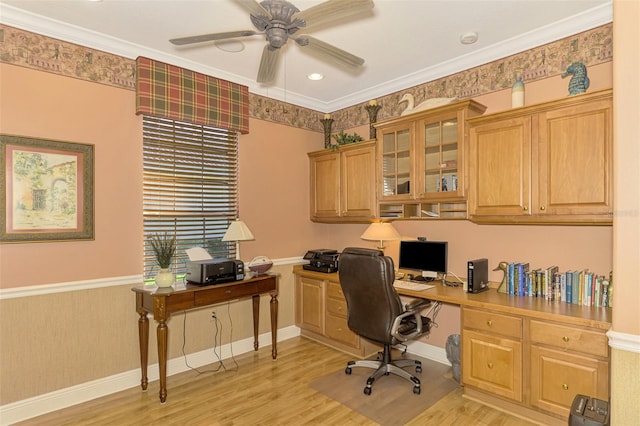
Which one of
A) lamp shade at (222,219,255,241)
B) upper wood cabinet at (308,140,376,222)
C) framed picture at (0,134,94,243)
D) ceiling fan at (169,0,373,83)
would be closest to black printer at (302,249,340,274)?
upper wood cabinet at (308,140,376,222)

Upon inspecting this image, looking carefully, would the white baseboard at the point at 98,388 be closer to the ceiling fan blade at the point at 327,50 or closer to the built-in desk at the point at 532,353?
the built-in desk at the point at 532,353

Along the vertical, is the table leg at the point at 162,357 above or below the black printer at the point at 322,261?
below

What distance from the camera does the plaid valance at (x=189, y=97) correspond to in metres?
3.14

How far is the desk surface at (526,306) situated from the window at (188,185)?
195 cm

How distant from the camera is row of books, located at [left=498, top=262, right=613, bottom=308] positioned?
97.3 inches

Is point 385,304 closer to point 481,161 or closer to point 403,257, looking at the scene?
point 403,257

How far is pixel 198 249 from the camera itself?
11.0ft

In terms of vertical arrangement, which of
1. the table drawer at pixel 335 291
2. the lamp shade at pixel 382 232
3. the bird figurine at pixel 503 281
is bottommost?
the table drawer at pixel 335 291

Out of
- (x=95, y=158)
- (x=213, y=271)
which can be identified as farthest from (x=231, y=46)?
(x=213, y=271)

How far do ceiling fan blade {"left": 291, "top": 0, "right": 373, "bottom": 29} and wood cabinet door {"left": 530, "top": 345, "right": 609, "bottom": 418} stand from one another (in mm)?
2391

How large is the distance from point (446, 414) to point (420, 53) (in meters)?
2.96

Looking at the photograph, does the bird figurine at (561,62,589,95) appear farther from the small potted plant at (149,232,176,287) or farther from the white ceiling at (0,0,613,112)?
the small potted plant at (149,232,176,287)

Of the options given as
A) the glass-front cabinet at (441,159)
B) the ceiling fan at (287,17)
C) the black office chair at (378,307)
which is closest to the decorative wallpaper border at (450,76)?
the glass-front cabinet at (441,159)

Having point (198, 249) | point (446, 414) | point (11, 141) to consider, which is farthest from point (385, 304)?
point (11, 141)
